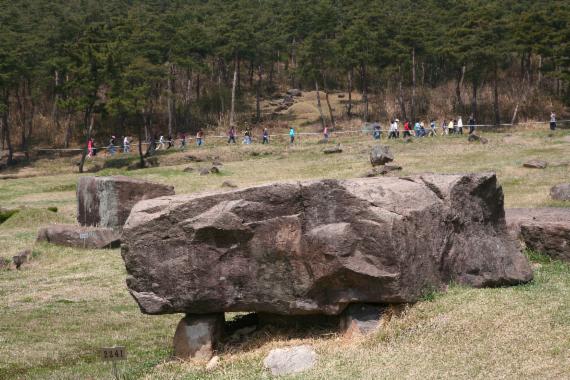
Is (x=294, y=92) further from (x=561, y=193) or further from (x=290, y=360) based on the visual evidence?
(x=290, y=360)

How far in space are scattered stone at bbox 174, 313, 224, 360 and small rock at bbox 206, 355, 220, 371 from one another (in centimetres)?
36

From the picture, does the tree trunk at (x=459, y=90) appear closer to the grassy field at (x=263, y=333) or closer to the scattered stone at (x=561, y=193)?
the grassy field at (x=263, y=333)

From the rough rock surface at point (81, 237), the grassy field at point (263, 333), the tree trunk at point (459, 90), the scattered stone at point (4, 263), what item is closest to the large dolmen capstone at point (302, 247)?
the grassy field at point (263, 333)

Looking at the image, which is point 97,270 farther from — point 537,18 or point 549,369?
point 537,18

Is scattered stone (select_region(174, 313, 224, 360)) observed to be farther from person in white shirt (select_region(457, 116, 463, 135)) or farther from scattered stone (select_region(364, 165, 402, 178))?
person in white shirt (select_region(457, 116, 463, 135))

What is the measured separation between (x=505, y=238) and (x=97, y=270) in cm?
1476

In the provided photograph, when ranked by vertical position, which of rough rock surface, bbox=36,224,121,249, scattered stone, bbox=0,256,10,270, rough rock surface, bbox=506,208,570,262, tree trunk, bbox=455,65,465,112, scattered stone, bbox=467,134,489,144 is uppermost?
tree trunk, bbox=455,65,465,112

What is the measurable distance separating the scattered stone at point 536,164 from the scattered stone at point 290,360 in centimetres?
3283

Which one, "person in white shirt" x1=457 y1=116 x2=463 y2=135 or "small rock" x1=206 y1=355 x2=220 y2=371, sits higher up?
"person in white shirt" x1=457 y1=116 x2=463 y2=135

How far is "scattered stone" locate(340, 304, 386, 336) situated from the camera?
13820 millimetres

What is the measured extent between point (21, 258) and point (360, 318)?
57.0 ft

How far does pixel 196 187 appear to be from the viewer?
46656 millimetres

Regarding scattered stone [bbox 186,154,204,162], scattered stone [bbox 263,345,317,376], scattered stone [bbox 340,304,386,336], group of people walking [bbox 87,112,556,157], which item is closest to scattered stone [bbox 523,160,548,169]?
group of people walking [bbox 87,112,556,157]

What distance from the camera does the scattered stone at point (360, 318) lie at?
13.8 meters
